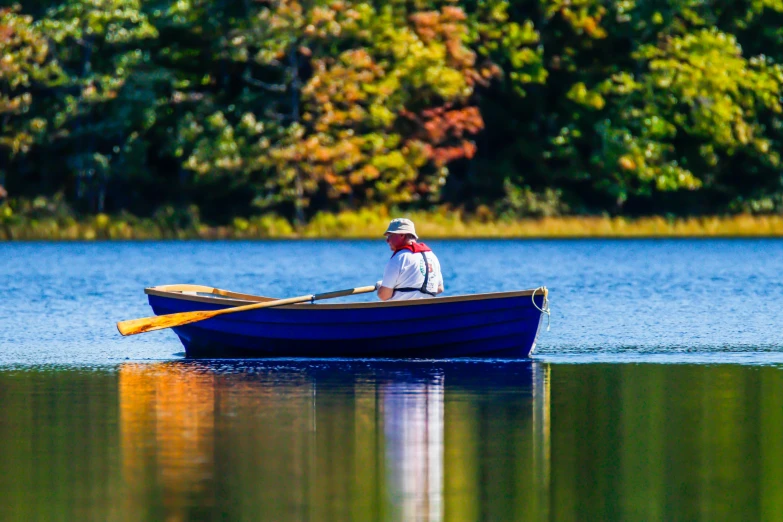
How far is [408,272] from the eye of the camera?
57.5ft

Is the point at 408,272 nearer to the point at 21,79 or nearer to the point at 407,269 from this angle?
the point at 407,269

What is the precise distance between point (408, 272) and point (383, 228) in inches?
1365

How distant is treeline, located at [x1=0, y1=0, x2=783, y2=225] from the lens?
50469 mm

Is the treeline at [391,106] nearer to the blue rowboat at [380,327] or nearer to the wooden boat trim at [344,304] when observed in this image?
the wooden boat trim at [344,304]

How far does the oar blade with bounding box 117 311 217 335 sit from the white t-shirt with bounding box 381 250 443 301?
200 centimetres

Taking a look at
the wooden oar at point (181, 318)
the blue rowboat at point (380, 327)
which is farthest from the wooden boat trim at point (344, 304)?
the wooden oar at point (181, 318)

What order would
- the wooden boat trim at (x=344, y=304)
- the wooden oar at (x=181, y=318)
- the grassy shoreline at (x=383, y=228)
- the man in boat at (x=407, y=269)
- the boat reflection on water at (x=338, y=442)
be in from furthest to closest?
1. the grassy shoreline at (x=383, y=228)
2. the wooden oar at (x=181, y=318)
3. the man in boat at (x=407, y=269)
4. the wooden boat trim at (x=344, y=304)
5. the boat reflection on water at (x=338, y=442)

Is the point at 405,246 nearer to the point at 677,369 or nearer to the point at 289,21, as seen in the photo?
the point at 677,369

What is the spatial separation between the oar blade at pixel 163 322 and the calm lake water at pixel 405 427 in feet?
1.03

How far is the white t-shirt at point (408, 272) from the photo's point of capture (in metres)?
17.5

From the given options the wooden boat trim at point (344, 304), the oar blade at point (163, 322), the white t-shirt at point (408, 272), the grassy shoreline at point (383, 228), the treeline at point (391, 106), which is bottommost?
the grassy shoreline at point (383, 228)

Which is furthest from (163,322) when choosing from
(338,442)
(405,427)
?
(338,442)

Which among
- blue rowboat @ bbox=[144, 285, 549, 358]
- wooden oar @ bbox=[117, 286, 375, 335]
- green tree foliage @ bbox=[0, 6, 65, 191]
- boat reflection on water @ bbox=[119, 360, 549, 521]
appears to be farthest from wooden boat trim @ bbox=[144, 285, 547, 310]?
green tree foliage @ bbox=[0, 6, 65, 191]

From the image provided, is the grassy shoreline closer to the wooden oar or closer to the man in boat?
the wooden oar
